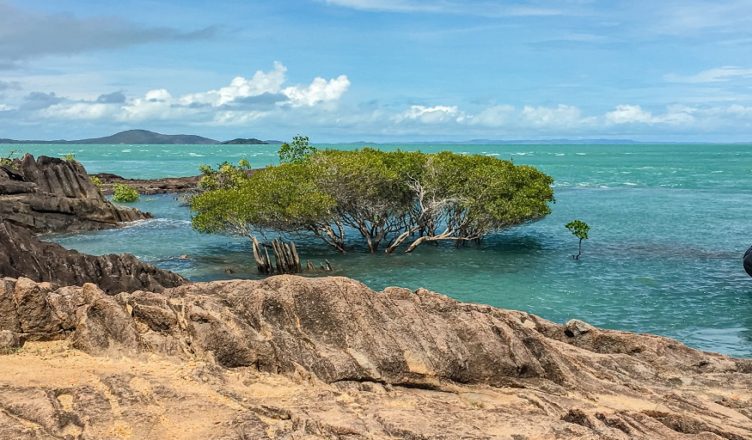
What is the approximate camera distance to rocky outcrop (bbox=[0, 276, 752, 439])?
1312 centimetres

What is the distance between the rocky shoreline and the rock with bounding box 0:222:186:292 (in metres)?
11.6

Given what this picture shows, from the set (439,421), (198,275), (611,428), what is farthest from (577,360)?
(198,275)

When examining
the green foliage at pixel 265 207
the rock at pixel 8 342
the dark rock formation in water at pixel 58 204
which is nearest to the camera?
the rock at pixel 8 342

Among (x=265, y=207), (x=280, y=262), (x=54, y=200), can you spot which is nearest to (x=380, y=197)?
(x=265, y=207)

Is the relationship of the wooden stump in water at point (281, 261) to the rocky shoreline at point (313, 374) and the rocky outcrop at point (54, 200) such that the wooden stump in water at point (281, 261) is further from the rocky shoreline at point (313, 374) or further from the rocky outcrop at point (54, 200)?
the rocky shoreline at point (313, 374)

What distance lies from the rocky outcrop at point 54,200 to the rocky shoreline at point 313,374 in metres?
51.6

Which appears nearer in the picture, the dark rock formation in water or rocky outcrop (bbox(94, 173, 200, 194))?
the dark rock formation in water

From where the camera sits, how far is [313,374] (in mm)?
15461

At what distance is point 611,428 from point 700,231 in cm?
6131

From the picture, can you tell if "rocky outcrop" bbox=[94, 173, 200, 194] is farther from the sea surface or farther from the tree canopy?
the tree canopy

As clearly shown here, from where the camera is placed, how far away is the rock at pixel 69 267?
28.5 metres

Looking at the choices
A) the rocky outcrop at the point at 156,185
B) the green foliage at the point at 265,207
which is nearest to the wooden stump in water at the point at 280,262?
the green foliage at the point at 265,207

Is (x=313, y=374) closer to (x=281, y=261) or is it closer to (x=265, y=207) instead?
(x=281, y=261)

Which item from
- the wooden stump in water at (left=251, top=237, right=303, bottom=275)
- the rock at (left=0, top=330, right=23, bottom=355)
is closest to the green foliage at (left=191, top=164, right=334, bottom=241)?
the wooden stump in water at (left=251, top=237, right=303, bottom=275)
